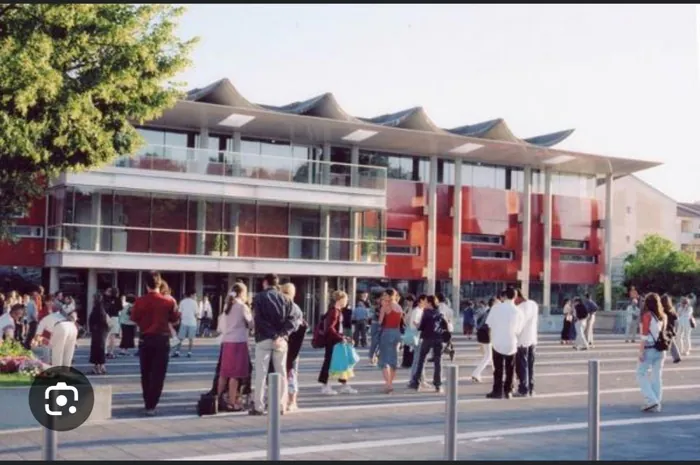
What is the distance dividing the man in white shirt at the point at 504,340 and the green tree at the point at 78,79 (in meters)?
7.60

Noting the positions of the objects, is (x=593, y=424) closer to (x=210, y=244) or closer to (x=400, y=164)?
(x=210, y=244)

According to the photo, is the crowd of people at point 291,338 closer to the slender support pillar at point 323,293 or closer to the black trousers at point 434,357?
the black trousers at point 434,357

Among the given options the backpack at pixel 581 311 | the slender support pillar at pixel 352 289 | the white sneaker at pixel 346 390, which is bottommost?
the white sneaker at pixel 346 390

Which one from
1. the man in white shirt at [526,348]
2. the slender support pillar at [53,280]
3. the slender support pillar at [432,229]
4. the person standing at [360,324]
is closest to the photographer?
the man in white shirt at [526,348]

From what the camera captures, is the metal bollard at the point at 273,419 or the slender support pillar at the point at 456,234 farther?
the slender support pillar at the point at 456,234

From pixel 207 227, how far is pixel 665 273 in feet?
127

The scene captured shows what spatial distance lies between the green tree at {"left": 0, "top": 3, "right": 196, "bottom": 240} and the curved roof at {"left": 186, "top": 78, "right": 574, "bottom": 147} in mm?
20908

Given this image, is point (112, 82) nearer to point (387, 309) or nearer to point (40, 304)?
point (387, 309)

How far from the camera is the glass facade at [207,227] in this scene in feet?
120

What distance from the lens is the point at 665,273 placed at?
68.5 metres

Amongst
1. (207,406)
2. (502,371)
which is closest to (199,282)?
(502,371)

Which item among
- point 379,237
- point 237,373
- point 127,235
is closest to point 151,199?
point 127,235

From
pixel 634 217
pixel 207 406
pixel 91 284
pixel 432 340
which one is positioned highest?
pixel 634 217

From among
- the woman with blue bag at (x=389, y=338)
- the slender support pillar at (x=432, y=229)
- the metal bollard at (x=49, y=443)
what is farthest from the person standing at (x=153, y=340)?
the slender support pillar at (x=432, y=229)
